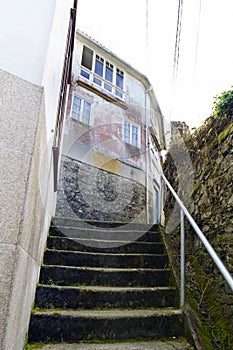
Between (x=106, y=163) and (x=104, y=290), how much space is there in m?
6.23

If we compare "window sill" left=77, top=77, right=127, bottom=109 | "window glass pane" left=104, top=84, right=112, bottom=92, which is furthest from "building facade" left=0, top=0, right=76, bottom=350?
"window glass pane" left=104, top=84, right=112, bottom=92

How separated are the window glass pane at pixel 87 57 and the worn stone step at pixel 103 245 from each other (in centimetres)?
770

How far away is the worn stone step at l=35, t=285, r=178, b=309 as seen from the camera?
167cm

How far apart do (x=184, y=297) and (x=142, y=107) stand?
8687mm

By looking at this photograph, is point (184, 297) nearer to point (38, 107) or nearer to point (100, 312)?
point (100, 312)

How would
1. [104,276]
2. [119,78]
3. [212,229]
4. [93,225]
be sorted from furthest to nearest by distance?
[119,78] < [93,225] < [212,229] < [104,276]

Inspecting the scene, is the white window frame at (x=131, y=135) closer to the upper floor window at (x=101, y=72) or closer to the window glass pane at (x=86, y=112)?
the upper floor window at (x=101, y=72)

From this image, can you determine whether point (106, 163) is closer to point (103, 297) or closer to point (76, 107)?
point (76, 107)

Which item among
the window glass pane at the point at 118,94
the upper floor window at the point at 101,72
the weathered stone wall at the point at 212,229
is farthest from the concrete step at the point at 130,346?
the window glass pane at the point at 118,94

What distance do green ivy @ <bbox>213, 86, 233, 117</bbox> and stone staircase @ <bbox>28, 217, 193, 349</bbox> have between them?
1.53 m

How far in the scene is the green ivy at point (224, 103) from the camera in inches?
95.6

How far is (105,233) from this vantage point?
106 inches

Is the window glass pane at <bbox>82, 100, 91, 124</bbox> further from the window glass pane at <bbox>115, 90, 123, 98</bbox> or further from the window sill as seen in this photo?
the window glass pane at <bbox>115, 90, 123, 98</bbox>

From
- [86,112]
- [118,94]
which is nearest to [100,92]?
[118,94]
